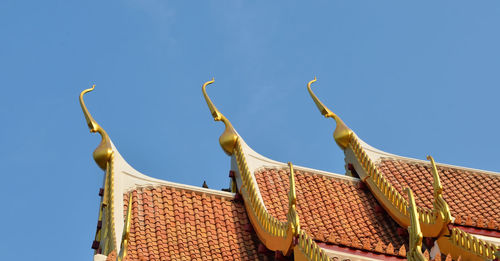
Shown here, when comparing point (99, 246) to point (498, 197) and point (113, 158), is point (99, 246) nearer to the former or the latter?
point (113, 158)

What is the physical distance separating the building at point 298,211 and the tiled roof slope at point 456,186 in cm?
2

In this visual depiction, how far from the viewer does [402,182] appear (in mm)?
18672

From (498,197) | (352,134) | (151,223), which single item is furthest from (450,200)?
(151,223)

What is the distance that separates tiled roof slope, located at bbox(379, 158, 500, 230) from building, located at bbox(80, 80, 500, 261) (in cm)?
2

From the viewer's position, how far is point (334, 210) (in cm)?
1739

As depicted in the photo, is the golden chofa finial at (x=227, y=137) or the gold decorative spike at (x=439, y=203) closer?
the gold decorative spike at (x=439, y=203)

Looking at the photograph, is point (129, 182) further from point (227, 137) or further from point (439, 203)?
point (439, 203)

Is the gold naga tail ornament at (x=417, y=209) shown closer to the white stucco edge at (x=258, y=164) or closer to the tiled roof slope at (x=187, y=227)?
the white stucco edge at (x=258, y=164)

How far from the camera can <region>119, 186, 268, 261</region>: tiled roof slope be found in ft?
49.4

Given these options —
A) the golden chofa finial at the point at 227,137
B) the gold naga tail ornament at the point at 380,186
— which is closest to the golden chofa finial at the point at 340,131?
the gold naga tail ornament at the point at 380,186

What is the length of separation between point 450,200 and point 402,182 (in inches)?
34.4

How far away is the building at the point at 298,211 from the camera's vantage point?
14898 millimetres

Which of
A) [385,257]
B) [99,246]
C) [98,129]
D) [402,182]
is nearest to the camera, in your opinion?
[385,257]

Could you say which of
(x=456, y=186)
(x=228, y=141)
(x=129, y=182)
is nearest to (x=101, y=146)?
(x=129, y=182)
